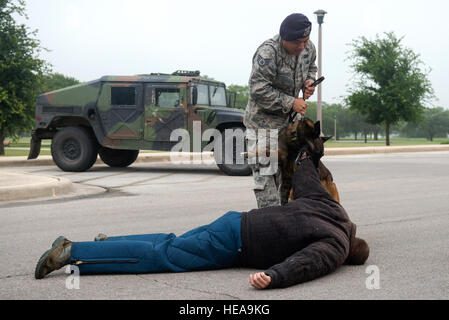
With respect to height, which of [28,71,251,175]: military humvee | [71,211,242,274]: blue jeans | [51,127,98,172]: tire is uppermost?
[28,71,251,175]: military humvee

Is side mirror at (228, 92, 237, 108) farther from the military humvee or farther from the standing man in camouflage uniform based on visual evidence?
the standing man in camouflage uniform

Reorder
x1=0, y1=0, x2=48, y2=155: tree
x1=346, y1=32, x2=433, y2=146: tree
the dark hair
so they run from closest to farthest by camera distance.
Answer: the dark hair < x1=0, y1=0, x2=48, y2=155: tree < x1=346, y1=32, x2=433, y2=146: tree

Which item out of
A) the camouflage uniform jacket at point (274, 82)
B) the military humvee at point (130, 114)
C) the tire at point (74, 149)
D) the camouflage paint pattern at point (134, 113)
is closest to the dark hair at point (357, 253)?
the camouflage uniform jacket at point (274, 82)

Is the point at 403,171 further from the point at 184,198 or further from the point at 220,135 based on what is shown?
the point at 184,198

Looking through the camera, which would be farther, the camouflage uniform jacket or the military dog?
the camouflage uniform jacket

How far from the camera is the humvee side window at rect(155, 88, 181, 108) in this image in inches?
495

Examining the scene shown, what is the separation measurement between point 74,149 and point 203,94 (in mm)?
3228

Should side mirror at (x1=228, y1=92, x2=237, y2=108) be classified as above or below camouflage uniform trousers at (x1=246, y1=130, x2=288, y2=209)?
above

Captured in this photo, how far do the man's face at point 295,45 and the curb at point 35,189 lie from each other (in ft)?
16.7

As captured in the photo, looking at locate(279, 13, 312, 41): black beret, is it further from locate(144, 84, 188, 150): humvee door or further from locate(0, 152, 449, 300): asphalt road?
locate(144, 84, 188, 150): humvee door

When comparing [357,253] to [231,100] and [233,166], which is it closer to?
[233,166]

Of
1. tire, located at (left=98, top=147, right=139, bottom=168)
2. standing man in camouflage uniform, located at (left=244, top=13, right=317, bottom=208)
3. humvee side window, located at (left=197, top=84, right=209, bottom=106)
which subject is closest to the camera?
standing man in camouflage uniform, located at (left=244, top=13, right=317, bottom=208)

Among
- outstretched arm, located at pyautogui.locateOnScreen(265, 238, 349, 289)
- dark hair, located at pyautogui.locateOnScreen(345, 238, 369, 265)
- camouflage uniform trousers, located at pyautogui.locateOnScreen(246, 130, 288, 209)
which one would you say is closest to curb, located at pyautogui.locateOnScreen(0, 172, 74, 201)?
camouflage uniform trousers, located at pyautogui.locateOnScreen(246, 130, 288, 209)

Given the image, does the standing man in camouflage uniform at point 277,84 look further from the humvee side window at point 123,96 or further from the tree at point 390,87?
the tree at point 390,87
